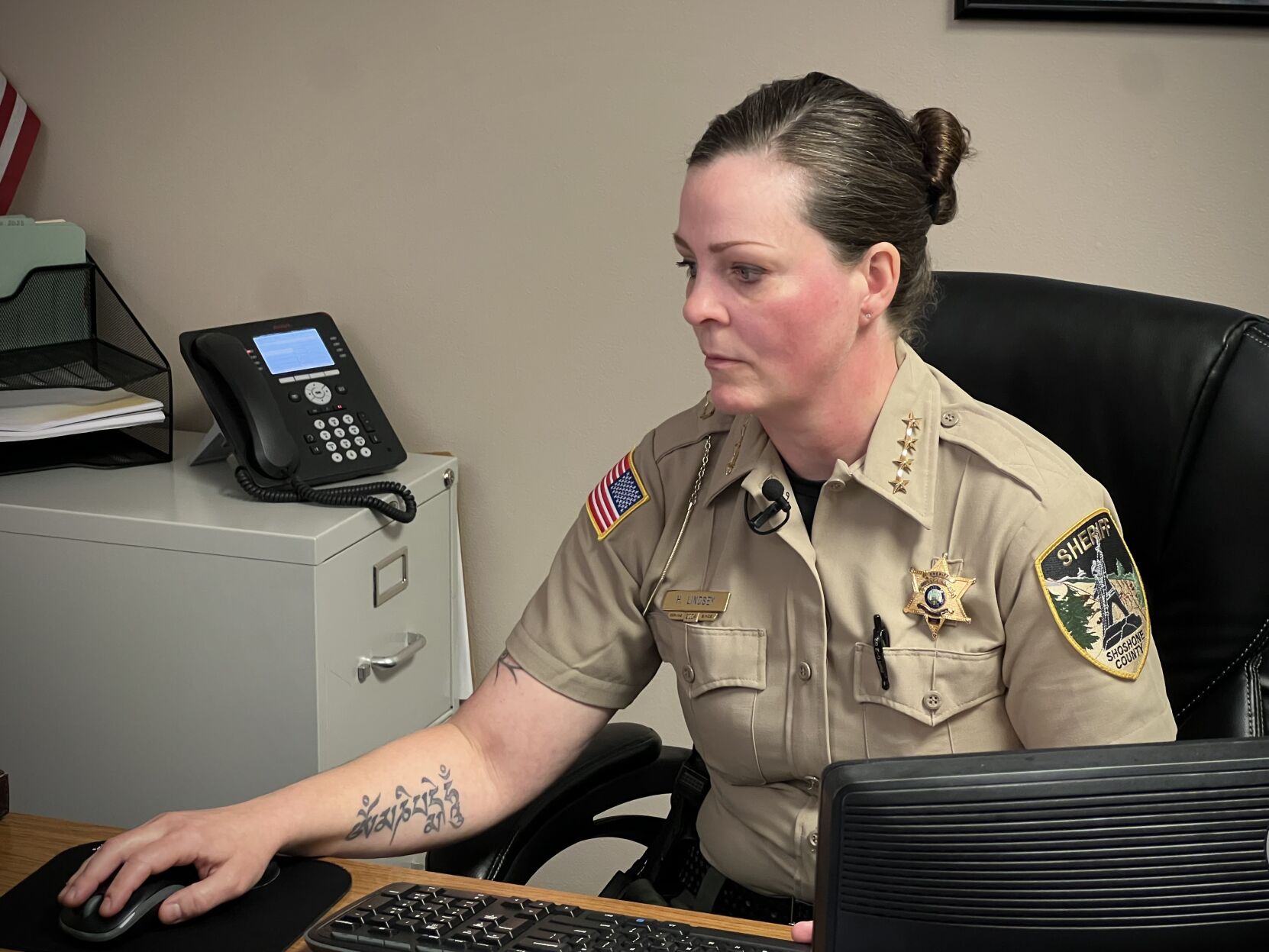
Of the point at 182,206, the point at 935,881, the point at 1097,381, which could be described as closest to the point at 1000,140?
the point at 1097,381

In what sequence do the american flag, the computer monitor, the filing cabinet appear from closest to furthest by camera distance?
the computer monitor
the filing cabinet
the american flag

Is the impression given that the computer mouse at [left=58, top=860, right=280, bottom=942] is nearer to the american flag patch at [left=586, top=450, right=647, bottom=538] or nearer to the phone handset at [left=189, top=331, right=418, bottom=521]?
the american flag patch at [left=586, top=450, right=647, bottom=538]

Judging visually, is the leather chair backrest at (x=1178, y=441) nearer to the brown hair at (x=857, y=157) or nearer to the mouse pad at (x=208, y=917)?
the brown hair at (x=857, y=157)

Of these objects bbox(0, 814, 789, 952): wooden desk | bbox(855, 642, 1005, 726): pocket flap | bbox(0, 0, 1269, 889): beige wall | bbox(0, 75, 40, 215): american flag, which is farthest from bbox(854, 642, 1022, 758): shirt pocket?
bbox(0, 75, 40, 215): american flag

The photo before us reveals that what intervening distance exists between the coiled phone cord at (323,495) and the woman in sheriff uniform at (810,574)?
0.56 m

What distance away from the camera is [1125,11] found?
5.82 feet

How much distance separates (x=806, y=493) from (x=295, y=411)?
3.03 ft

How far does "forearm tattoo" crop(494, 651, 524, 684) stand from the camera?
1.29m

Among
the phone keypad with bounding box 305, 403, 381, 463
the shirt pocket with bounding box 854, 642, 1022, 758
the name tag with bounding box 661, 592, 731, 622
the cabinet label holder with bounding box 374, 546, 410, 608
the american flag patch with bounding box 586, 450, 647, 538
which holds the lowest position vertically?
the cabinet label holder with bounding box 374, 546, 410, 608

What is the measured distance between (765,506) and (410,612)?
2.95 ft

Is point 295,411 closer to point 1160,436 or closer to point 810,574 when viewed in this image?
point 810,574

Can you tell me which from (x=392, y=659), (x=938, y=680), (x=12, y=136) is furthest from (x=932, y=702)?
(x=12, y=136)

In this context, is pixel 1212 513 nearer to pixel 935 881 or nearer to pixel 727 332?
pixel 727 332

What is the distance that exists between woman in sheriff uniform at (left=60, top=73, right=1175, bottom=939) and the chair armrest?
0.09 ft
